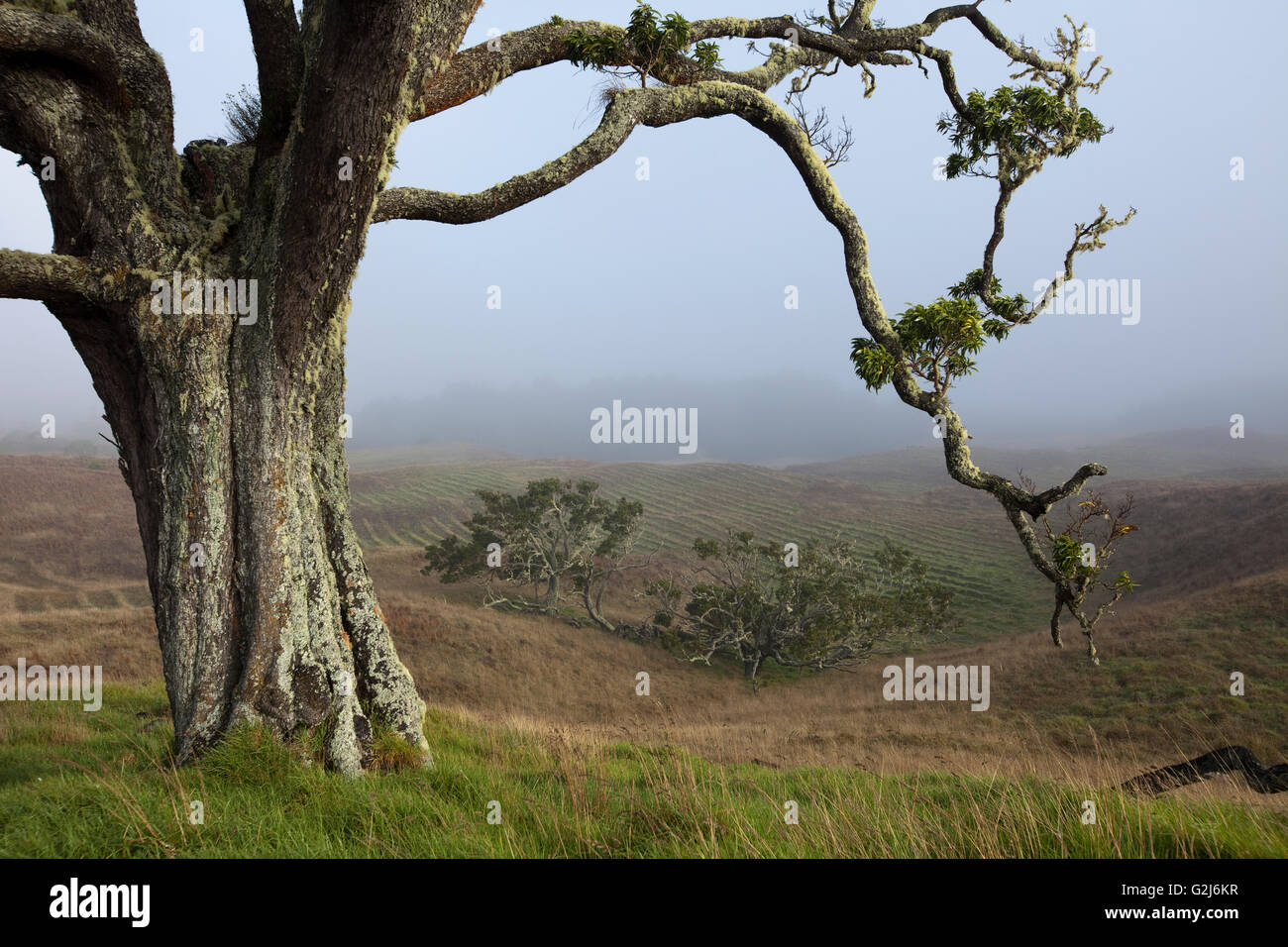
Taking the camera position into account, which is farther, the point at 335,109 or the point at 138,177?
the point at 138,177

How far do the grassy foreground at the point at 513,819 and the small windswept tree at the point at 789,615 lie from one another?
73.7 feet

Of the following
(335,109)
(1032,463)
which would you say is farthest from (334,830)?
(1032,463)

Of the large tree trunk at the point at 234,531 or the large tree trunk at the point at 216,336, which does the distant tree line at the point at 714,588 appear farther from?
the large tree trunk at the point at 216,336

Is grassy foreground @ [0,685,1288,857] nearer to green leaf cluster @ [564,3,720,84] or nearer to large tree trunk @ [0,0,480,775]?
large tree trunk @ [0,0,480,775]

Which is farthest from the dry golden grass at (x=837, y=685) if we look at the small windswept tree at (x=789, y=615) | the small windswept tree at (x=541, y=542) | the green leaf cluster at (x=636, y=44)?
the green leaf cluster at (x=636, y=44)

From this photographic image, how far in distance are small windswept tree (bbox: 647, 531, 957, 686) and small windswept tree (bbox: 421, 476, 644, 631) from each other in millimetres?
4483

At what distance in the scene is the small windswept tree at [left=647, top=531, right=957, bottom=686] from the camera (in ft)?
93.5

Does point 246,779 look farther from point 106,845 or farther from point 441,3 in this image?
point 441,3

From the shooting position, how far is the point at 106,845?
426 centimetres

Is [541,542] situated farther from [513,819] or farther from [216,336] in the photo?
[513,819]

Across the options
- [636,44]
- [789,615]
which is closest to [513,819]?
[636,44]

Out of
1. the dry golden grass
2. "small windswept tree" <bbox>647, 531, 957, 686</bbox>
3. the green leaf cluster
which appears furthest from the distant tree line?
the green leaf cluster
